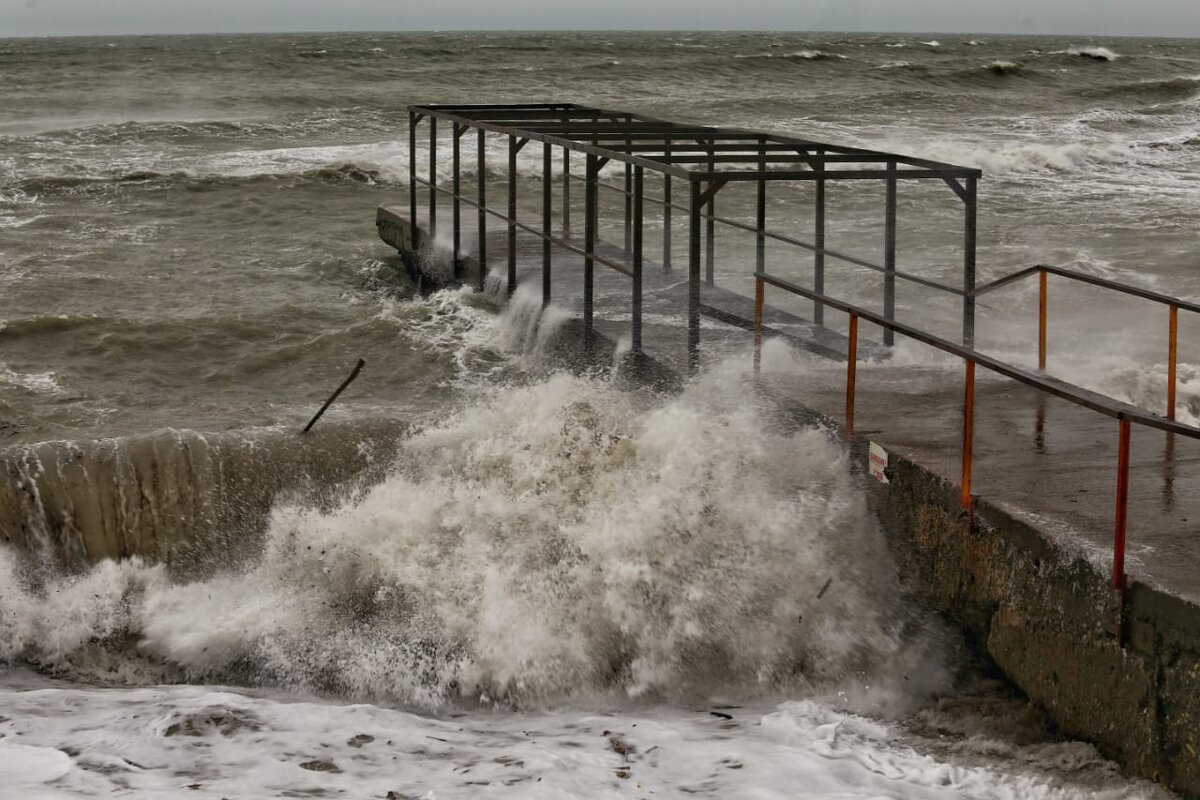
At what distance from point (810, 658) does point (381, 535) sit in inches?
104

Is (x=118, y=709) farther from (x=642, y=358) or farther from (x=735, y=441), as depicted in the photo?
(x=642, y=358)

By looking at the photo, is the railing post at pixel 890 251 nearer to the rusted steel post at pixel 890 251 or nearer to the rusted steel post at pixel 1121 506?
the rusted steel post at pixel 890 251

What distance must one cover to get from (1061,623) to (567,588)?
8.54 feet

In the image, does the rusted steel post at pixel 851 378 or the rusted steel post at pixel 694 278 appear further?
the rusted steel post at pixel 694 278

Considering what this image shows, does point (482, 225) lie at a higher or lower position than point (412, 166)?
lower

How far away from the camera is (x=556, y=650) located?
738cm

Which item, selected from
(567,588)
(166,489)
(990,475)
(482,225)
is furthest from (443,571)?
(482,225)

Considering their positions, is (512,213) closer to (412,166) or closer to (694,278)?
(412,166)

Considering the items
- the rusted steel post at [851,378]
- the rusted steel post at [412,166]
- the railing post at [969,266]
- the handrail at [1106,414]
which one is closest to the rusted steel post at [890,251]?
the railing post at [969,266]

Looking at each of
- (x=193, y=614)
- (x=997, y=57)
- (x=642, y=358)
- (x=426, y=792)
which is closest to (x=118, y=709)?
(x=193, y=614)

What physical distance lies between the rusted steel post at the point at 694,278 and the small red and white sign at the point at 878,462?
2029 millimetres

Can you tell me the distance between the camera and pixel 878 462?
7398mm

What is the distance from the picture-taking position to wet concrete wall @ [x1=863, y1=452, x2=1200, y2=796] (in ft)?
18.6

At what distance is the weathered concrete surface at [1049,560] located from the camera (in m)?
5.73
